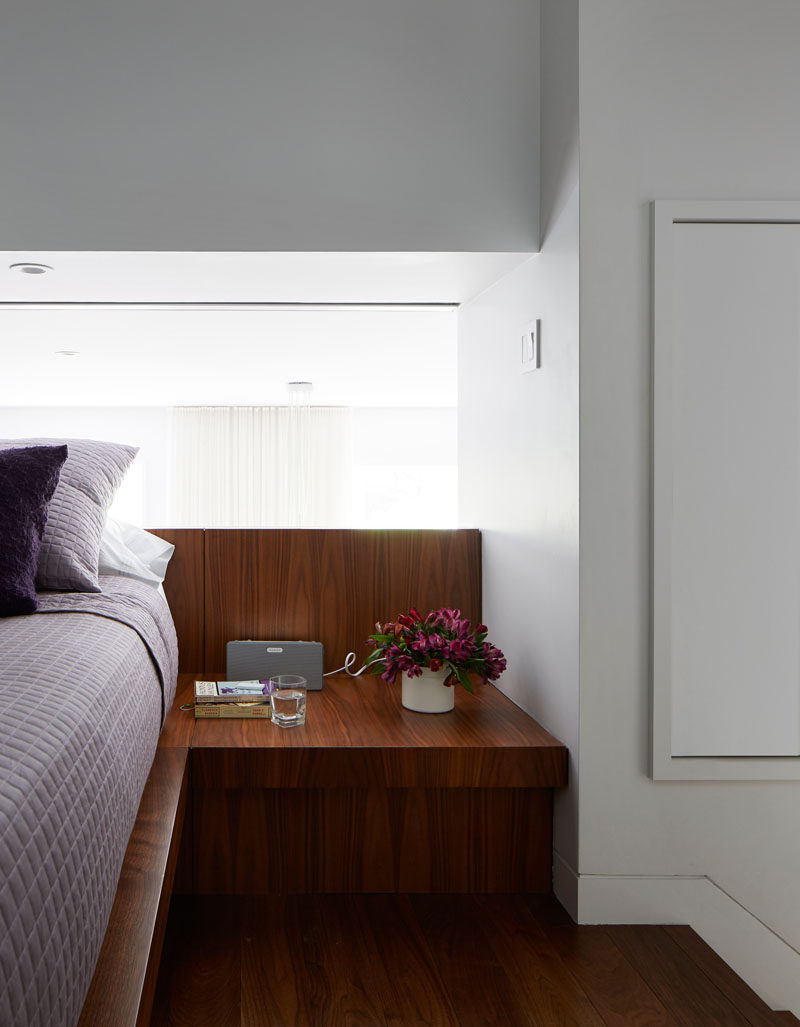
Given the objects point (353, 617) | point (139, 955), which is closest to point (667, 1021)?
point (139, 955)

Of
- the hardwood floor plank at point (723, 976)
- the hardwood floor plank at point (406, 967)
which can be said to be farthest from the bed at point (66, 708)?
the hardwood floor plank at point (723, 976)

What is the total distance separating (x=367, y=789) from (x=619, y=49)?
1.66 m

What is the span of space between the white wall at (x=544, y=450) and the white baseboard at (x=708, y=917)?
0.35 ft

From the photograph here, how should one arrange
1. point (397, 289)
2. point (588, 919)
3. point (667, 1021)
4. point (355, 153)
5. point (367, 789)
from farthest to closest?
point (397, 289), point (355, 153), point (367, 789), point (588, 919), point (667, 1021)

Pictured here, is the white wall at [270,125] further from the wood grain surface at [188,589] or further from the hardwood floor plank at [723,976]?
the hardwood floor plank at [723,976]

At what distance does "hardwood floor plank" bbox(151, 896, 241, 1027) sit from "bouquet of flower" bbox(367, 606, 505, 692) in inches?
24.8

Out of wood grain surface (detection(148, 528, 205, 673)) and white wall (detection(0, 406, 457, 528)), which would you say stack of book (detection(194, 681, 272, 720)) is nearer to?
wood grain surface (detection(148, 528, 205, 673))

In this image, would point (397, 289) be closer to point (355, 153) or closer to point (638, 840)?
point (355, 153)

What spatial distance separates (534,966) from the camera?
1.49 metres

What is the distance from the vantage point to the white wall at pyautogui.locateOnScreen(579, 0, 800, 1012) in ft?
5.45

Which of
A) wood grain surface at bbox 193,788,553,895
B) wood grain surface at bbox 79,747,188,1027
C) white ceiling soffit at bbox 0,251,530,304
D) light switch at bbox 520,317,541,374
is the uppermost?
white ceiling soffit at bbox 0,251,530,304

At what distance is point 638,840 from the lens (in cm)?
167

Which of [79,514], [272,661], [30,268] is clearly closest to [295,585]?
[272,661]

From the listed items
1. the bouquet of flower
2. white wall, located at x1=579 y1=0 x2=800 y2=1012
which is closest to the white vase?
the bouquet of flower
